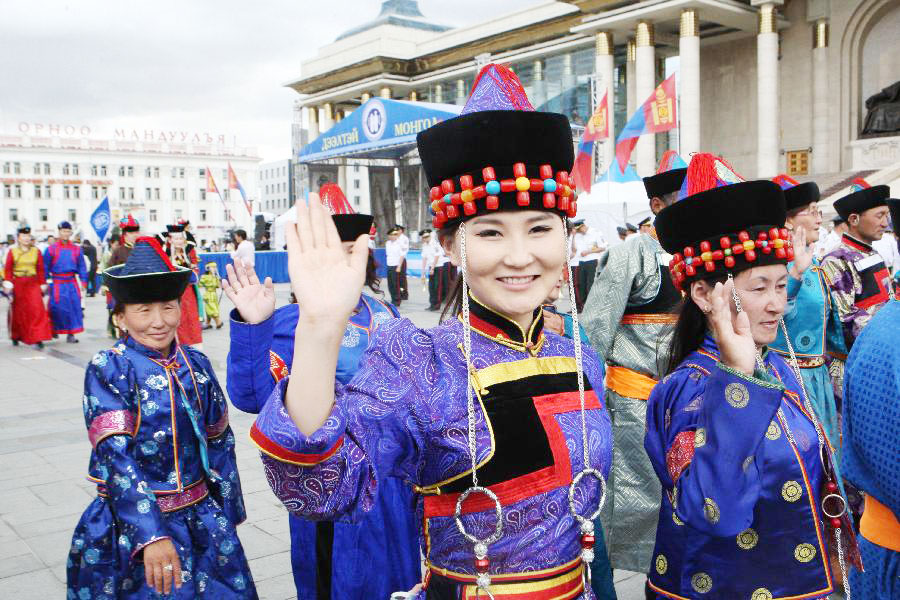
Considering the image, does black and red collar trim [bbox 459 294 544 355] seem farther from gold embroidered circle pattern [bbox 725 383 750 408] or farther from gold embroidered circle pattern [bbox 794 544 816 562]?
gold embroidered circle pattern [bbox 794 544 816 562]

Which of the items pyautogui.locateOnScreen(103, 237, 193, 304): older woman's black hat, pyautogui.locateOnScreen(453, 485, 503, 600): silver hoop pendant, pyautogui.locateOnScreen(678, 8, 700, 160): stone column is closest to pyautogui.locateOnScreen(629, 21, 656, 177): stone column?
pyautogui.locateOnScreen(678, 8, 700, 160): stone column

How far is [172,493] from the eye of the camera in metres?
2.89

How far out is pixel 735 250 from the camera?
217cm

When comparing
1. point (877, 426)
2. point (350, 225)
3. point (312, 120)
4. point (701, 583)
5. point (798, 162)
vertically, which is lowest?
point (701, 583)

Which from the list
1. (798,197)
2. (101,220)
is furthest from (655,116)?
(798,197)

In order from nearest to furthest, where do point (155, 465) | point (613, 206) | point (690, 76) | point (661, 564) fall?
point (661, 564) < point (155, 465) < point (613, 206) < point (690, 76)

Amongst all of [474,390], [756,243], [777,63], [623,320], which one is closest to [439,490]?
[474,390]

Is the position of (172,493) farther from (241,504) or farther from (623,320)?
(623,320)

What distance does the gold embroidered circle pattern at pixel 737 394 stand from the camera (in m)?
1.82

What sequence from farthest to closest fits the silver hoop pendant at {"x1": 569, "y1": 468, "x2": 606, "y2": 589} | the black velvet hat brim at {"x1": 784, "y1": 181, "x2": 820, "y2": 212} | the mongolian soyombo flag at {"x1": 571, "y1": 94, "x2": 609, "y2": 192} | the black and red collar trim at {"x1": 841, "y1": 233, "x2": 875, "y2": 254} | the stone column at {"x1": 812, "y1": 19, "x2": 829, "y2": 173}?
1. the stone column at {"x1": 812, "y1": 19, "x2": 829, "y2": 173}
2. the mongolian soyombo flag at {"x1": 571, "y1": 94, "x2": 609, "y2": 192}
3. the black and red collar trim at {"x1": 841, "y1": 233, "x2": 875, "y2": 254}
4. the black velvet hat brim at {"x1": 784, "y1": 181, "x2": 820, "y2": 212}
5. the silver hoop pendant at {"x1": 569, "y1": 468, "x2": 606, "y2": 589}

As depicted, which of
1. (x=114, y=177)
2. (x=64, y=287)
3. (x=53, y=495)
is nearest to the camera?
(x=53, y=495)

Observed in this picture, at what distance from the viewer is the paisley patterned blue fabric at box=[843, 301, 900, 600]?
6.39 ft

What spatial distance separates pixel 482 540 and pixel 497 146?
2.76ft

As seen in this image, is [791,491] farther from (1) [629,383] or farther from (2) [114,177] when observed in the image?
(2) [114,177]
